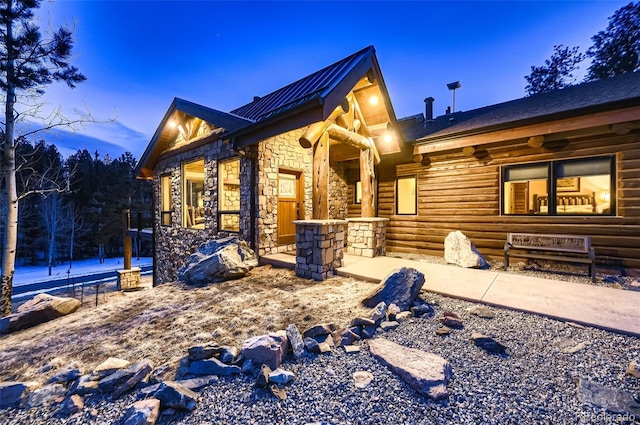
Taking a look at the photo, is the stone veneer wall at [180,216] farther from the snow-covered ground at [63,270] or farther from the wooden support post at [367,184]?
the snow-covered ground at [63,270]

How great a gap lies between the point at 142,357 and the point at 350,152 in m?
6.98

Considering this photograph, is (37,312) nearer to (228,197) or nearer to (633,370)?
(228,197)

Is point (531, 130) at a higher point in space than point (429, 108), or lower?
lower

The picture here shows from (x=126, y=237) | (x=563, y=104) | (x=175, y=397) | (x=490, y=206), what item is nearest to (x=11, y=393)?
(x=175, y=397)

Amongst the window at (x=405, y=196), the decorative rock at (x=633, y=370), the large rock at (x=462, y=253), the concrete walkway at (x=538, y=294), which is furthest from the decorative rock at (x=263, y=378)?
the window at (x=405, y=196)

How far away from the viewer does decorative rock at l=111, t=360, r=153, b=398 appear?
207 centimetres

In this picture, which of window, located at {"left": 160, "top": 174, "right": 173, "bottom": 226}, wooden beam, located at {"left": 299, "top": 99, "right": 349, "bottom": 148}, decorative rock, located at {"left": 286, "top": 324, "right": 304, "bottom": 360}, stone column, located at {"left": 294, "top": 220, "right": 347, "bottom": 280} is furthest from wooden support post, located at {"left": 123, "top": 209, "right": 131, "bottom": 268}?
decorative rock, located at {"left": 286, "top": 324, "right": 304, "bottom": 360}

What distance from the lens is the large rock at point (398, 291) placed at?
336 centimetres

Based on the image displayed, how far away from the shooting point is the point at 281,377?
6.73 ft

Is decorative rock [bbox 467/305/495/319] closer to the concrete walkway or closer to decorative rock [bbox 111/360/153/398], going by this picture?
the concrete walkway

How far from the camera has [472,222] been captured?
6719 mm

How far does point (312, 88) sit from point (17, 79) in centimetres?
784

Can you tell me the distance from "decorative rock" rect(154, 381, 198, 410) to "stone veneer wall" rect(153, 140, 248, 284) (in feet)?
15.3

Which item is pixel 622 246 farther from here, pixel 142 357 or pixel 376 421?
pixel 142 357
